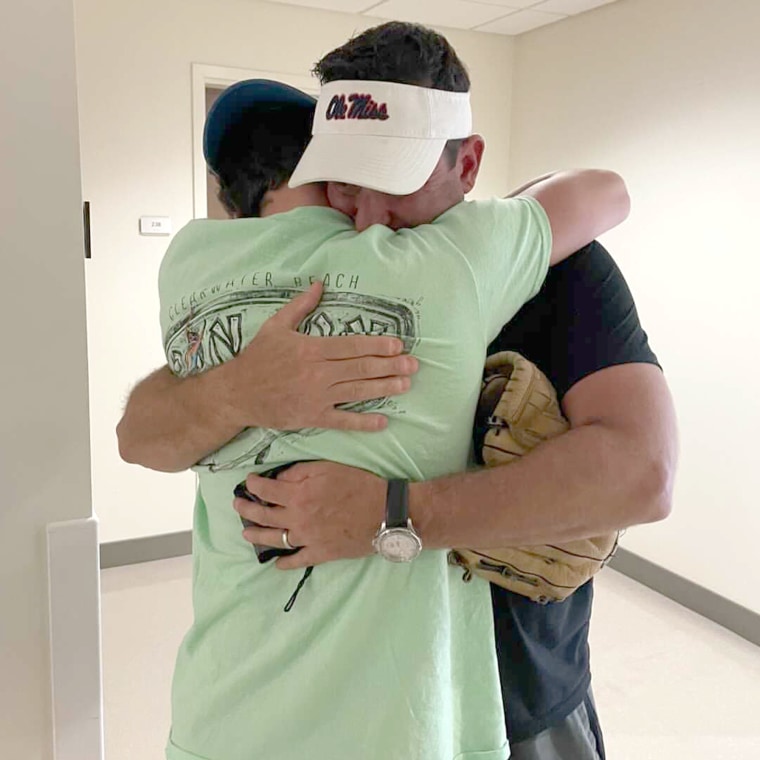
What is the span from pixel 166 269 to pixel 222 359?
5.3 inches

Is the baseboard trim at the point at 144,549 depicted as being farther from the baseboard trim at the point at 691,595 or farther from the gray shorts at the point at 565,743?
the gray shorts at the point at 565,743

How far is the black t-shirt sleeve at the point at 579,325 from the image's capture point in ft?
2.88

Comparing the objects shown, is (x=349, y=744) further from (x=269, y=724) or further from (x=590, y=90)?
(x=590, y=90)

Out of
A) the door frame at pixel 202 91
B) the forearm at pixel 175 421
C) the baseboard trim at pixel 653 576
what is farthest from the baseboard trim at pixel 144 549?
the forearm at pixel 175 421

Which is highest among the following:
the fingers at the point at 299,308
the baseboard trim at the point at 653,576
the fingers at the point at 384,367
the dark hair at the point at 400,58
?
the dark hair at the point at 400,58

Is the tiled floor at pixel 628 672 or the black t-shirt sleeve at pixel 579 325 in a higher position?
the black t-shirt sleeve at pixel 579 325

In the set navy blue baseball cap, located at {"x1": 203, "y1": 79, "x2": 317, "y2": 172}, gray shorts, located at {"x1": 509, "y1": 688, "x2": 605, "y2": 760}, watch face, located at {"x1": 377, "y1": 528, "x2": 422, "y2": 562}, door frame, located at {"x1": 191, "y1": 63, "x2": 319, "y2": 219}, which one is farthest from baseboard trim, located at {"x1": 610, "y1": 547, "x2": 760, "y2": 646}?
navy blue baseball cap, located at {"x1": 203, "y1": 79, "x2": 317, "y2": 172}

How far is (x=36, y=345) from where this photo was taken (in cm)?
134

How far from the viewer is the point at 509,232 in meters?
0.84

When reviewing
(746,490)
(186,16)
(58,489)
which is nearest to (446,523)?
(58,489)

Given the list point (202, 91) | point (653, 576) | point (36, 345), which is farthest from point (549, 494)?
point (202, 91)

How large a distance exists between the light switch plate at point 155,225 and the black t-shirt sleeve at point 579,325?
9.45ft

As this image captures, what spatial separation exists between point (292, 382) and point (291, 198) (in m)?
0.26

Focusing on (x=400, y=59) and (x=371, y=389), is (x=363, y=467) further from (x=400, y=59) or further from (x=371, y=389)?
(x=400, y=59)
